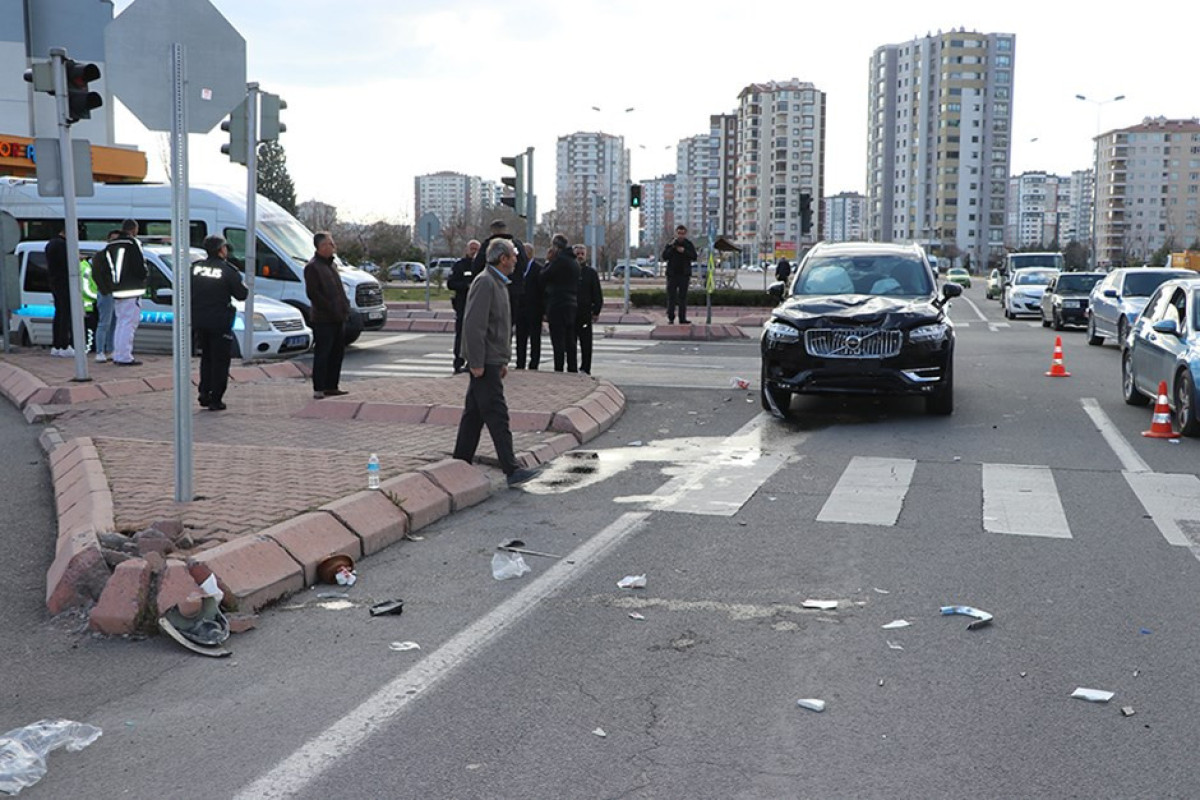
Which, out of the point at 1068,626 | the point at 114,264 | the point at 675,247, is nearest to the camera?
the point at 1068,626

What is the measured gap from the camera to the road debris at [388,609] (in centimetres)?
575

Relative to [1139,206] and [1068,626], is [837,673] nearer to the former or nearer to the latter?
[1068,626]

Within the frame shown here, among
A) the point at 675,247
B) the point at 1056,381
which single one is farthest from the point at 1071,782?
the point at 675,247

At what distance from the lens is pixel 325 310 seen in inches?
526

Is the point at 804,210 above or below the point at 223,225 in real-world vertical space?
above

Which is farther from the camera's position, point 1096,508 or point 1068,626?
point 1096,508

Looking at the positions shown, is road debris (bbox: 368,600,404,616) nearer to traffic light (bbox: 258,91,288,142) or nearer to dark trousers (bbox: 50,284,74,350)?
dark trousers (bbox: 50,284,74,350)

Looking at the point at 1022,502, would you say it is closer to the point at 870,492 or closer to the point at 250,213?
the point at 870,492

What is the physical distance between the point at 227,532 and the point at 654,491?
11.1ft

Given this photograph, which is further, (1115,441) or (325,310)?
(325,310)

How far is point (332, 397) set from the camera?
42.7ft

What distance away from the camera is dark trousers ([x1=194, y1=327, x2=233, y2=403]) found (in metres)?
12.6

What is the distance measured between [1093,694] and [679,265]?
2230 centimetres

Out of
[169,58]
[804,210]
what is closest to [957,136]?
[804,210]
